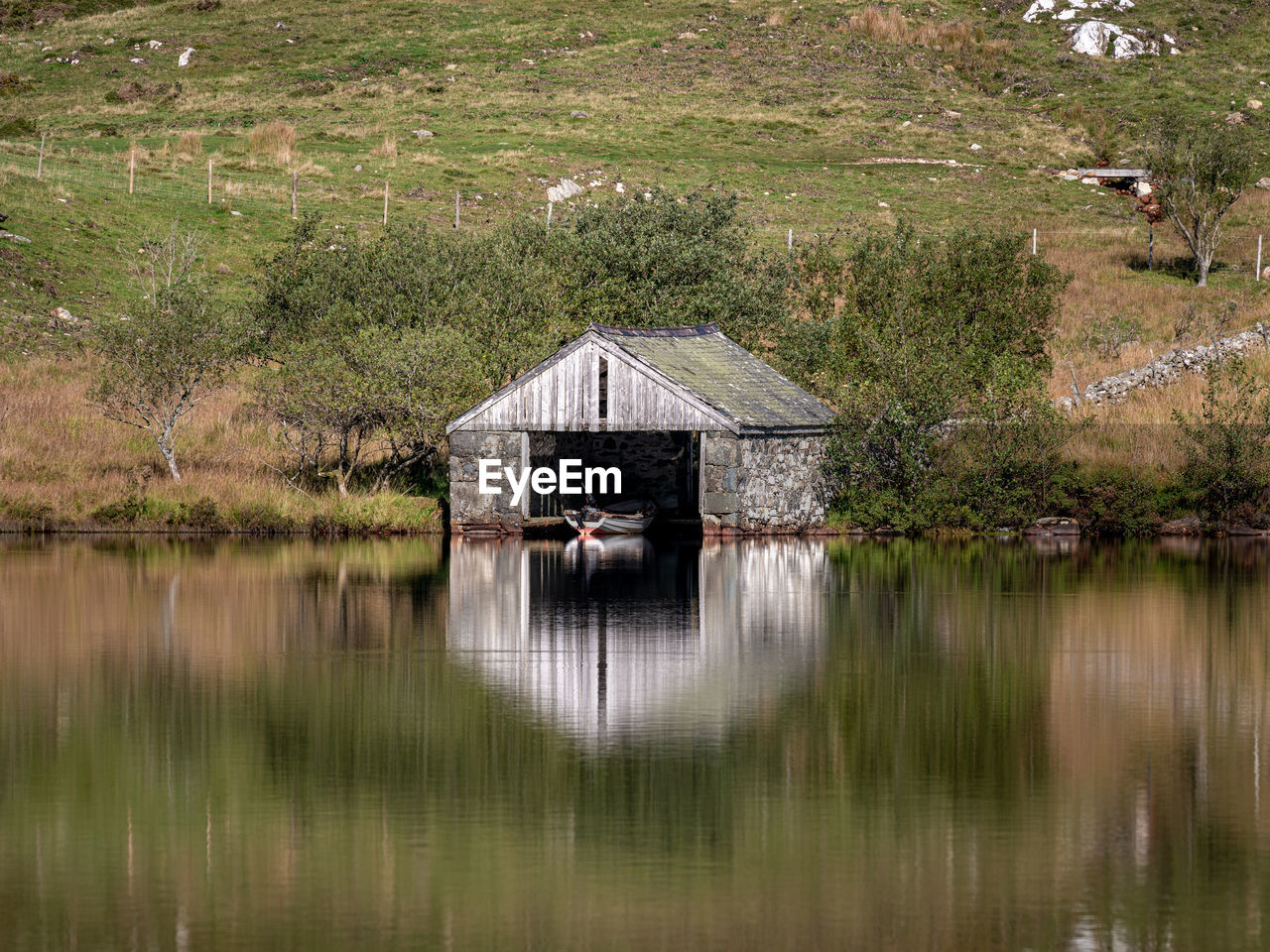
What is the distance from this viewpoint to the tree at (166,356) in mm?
40844

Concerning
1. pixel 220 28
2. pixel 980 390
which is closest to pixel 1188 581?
pixel 980 390

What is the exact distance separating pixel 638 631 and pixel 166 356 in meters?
20.6

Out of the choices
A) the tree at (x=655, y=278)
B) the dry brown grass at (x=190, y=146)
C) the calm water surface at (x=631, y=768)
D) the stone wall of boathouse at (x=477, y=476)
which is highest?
the dry brown grass at (x=190, y=146)

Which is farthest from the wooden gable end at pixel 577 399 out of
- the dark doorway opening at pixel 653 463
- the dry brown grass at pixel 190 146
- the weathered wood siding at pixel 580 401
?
the dry brown grass at pixel 190 146

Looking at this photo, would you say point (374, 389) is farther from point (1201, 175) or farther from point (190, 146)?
point (1201, 175)

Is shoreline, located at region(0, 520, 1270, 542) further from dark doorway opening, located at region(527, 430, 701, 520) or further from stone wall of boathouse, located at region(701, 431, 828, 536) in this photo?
dark doorway opening, located at region(527, 430, 701, 520)

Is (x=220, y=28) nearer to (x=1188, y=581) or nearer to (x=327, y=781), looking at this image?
(x=1188, y=581)

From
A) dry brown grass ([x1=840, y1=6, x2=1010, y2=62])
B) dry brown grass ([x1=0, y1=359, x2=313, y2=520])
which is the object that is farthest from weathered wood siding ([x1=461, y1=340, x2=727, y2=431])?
dry brown grass ([x1=840, y1=6, x2=1010, y2=62])

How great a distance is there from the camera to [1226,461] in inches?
1565

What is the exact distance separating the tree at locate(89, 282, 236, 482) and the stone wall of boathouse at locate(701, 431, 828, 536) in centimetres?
1199

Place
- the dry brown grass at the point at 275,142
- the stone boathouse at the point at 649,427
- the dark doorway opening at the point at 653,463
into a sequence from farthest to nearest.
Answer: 1. the dry brown grass at the point at 275,142
2. the dark doorway opening at the point at 653,463
3. the stone boathouse at the point at 649,427

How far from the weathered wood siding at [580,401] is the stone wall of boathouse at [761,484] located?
5.19 feet

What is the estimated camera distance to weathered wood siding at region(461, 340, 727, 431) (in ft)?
129

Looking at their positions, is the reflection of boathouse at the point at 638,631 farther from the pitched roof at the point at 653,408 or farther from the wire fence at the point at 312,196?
the wire fence at the point at 312,196
